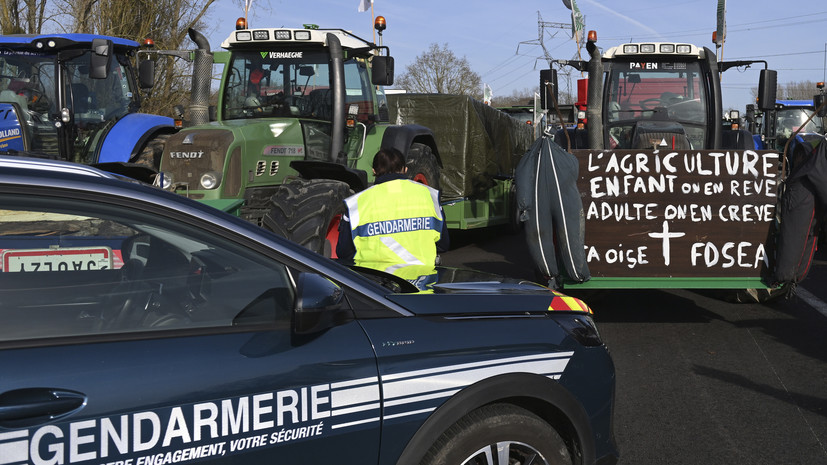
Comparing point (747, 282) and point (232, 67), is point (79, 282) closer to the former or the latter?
point (747, 282)

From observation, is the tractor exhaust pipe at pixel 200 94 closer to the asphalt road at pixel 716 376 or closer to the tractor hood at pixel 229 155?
the tractor hood at pixel 229 155

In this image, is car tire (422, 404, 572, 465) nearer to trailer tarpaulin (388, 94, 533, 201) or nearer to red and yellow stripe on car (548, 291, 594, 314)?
red and yellow stripe on car (548, 291, 594, 314)

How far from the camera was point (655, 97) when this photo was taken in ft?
36.9

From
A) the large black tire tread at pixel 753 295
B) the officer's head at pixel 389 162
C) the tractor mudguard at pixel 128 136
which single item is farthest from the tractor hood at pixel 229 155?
the large black tire tread at pixel 753 295

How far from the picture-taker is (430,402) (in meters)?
2.97

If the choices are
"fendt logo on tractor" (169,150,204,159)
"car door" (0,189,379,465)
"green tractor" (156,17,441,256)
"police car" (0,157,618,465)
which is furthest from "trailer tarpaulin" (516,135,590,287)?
"car door" (0,189,379,465)

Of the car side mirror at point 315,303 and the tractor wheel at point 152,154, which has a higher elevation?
the tractor wheel at point 152,154

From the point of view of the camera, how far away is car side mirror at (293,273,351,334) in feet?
8.97

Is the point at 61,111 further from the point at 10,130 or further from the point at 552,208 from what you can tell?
the point at 552,208

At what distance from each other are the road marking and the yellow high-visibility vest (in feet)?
15.8

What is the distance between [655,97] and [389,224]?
719 cm

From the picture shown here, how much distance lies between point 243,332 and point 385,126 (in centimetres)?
754

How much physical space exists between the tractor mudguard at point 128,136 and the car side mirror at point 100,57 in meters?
0.98

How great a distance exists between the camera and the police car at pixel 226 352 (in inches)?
95.7
